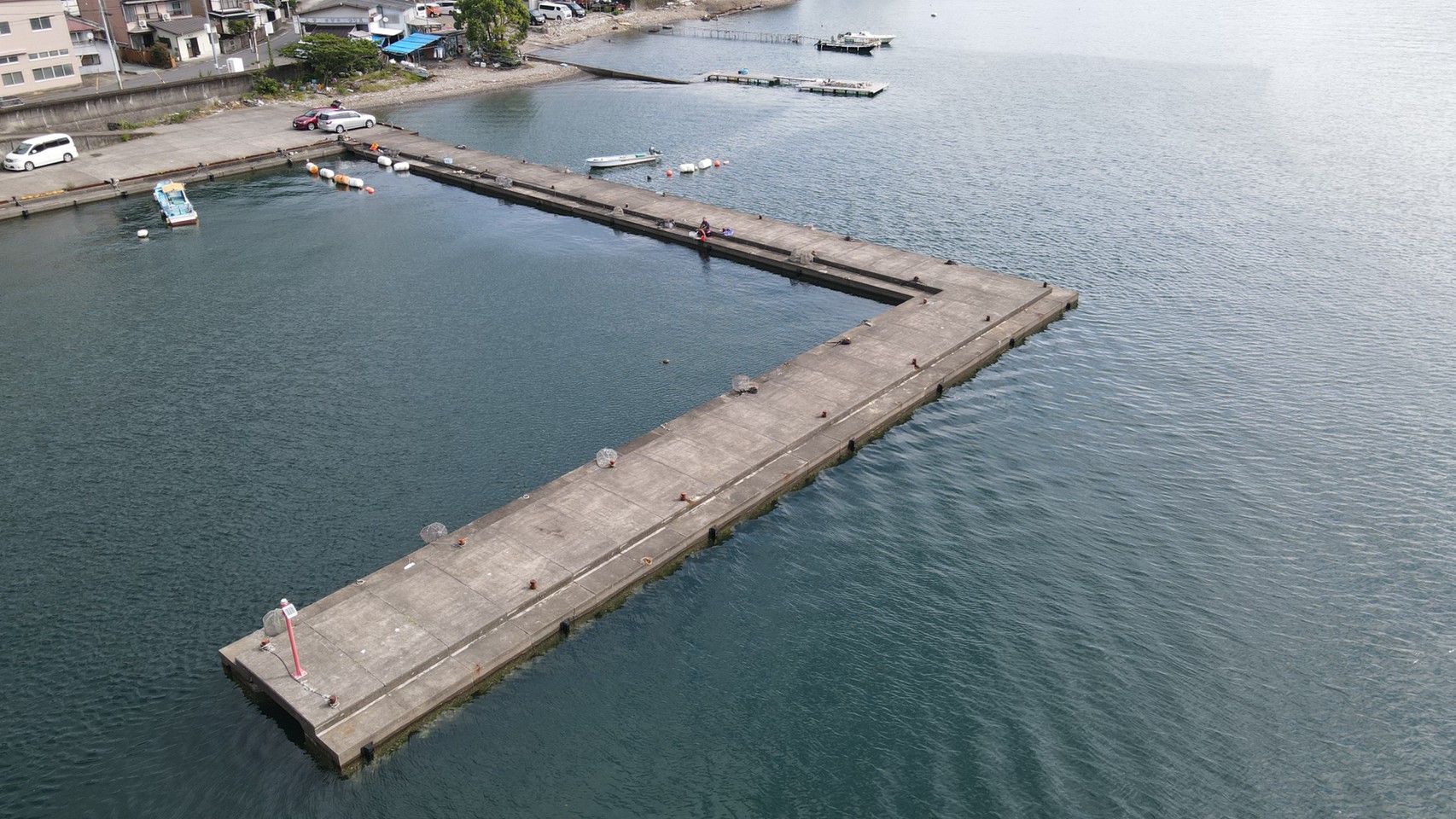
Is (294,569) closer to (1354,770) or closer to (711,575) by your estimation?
(711,575)

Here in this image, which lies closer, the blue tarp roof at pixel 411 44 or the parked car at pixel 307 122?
the parked car at pixel 307 122

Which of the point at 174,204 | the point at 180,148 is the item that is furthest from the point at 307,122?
the point at 174,204

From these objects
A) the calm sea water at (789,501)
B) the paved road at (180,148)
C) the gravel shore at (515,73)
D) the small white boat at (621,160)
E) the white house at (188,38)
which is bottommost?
the calm sea water at (789,501)

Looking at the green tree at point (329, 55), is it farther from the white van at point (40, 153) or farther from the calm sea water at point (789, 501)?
the calm sea water at point (789, 501)

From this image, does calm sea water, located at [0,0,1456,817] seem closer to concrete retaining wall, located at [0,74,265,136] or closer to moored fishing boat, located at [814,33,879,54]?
concrete retaining wall, located at [0,74,265,136]

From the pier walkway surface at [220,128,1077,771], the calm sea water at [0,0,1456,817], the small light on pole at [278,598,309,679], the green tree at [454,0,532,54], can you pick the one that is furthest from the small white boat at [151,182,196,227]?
the green tree at [454,0,532,54]

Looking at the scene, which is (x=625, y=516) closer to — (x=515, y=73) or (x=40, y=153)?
(x=40, y=153)

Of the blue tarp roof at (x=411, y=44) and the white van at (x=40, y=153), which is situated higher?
the blue tarp roof at (x=411, y=44)

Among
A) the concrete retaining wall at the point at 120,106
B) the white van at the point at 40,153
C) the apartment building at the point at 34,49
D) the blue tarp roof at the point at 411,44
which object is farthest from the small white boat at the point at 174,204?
the blue tarp roof at the point at 411,44
